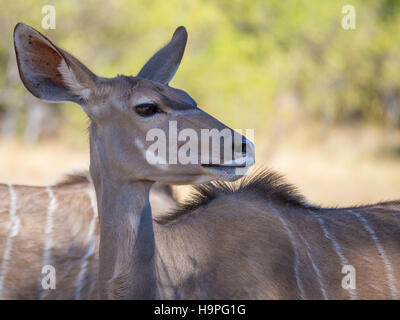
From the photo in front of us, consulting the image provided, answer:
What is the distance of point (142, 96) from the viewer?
2.44 meters

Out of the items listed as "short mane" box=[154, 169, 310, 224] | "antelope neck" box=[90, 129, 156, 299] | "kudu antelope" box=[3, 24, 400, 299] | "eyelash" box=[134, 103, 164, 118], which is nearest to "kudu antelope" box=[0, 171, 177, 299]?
"short mane" box=[154, 169, 310, 224]

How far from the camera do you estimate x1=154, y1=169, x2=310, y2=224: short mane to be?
291 cm

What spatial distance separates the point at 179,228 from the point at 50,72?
948 millimetres

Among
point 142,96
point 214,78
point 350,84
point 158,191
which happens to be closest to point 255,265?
point 142,96

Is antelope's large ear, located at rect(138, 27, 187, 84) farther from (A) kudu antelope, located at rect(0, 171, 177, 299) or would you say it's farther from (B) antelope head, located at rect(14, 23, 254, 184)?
(A) kudu antelope, located at rect(0, 171, 177, 299)

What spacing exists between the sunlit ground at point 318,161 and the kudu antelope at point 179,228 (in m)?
2.27

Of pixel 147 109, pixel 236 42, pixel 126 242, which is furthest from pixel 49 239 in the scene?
pixel 236 42

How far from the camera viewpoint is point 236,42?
14312mm

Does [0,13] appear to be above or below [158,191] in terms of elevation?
above

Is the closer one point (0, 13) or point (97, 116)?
point (97, 116)

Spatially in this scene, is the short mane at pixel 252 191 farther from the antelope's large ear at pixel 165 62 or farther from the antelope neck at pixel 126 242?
the antelope's large ear at pixel 165 62

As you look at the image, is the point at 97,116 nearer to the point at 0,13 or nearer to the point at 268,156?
the point at 0,13

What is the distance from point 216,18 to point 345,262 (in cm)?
1163

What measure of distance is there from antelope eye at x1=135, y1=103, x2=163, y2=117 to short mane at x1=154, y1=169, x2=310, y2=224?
2.04 ft
